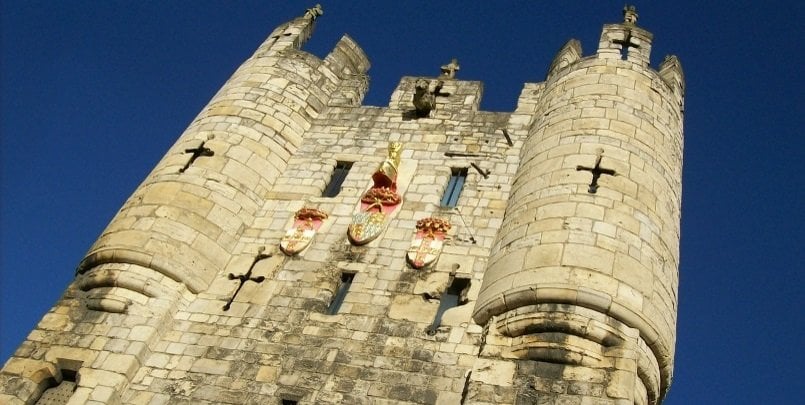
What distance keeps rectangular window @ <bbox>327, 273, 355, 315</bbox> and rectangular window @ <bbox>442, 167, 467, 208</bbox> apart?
72.2 inches

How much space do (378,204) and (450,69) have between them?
3.91 metres

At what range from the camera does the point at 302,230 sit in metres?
10.5

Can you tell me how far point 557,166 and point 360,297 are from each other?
9.56ft

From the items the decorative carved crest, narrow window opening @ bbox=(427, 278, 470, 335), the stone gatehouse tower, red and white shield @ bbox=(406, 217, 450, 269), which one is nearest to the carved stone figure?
the stone gatehouse tower

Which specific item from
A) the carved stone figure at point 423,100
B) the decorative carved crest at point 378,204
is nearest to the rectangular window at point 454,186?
the decorative carved crest at point 378,204

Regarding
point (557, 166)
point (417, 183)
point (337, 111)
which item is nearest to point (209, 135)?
point (337, 111)

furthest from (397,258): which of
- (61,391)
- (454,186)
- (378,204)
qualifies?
(61,391)

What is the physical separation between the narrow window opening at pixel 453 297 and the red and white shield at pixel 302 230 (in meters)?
2.12

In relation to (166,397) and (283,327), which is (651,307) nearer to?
(283,327)

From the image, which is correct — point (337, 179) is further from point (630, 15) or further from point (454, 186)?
point (630, 15)

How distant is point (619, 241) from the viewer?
8273 mm

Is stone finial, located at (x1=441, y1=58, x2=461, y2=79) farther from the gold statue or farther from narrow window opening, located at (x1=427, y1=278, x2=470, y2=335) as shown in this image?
narrow window opening, located at (x1=427, y1=278, x2=470, y2=335)

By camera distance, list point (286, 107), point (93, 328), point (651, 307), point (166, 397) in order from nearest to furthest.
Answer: point (651, 307) < point (166, 397) < point (93, 328) < point (286, 107)

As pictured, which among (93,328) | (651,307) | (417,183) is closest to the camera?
(651,307)
